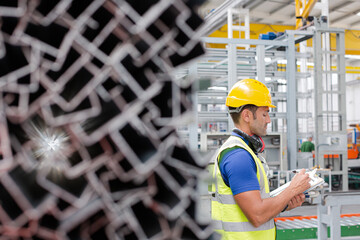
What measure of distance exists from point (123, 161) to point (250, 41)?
549cm

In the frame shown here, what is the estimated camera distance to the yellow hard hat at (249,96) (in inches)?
86.1

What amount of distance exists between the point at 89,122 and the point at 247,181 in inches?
53.5

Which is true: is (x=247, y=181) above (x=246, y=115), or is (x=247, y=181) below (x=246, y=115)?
below

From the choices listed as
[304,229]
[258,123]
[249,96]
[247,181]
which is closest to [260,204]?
[247,181]

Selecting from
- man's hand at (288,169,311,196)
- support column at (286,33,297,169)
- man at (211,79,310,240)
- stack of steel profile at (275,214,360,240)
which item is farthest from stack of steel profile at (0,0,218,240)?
support column at (286,33,297,169)

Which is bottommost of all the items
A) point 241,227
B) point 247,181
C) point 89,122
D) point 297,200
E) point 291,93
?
point 241,227

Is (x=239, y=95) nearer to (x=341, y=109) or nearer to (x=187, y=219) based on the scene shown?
(x=187, y=219)

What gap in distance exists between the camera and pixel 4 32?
585mm

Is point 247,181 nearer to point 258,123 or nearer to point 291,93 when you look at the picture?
point 258,123

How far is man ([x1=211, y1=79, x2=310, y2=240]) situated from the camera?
186 cm

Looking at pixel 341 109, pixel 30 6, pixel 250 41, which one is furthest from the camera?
pixel 341 109

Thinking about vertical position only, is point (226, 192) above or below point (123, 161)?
below

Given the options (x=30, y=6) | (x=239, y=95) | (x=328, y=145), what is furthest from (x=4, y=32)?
(x=328, y=145)

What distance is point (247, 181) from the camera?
1851 millimetres
